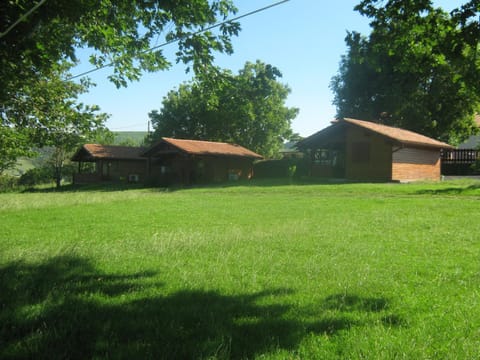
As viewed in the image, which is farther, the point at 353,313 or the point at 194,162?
the point at 194,162

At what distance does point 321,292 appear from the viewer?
15.3ft

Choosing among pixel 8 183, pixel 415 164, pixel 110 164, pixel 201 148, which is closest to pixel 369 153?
pixel 415 164

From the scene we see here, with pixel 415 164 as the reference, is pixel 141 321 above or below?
below

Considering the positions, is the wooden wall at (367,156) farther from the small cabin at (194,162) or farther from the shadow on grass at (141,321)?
the shadow on grass at (141,321)

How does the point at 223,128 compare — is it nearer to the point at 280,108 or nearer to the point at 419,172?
the point at 280,108

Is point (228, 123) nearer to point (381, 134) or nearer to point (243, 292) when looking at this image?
point (381, 134)

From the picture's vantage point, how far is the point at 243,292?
4688 mm

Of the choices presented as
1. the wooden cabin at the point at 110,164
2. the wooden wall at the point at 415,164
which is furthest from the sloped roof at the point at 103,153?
the wooden wall at the point at 415,164

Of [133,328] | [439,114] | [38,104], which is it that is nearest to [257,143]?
[439,114]

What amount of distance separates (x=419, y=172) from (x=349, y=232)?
2430cm

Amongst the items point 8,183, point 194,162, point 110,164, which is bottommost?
point 8,183

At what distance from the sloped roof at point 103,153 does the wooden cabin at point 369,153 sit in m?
20.1

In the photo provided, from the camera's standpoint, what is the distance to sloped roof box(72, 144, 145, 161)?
42.4 metres

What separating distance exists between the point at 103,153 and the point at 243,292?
136 ft
